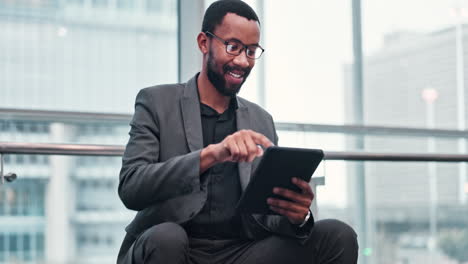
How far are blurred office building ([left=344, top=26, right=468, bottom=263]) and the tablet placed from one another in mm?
1890

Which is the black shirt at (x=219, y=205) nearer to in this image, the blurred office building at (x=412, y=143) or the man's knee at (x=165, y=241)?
the man's knee at (x=165, y=241)

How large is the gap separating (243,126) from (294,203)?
322 mm

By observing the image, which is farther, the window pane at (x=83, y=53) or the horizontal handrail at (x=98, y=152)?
the window pane at (x=83, y=53)

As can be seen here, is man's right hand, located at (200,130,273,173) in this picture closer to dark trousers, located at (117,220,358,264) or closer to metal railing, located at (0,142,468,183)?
dark trousers, located at (117,220,358,264)

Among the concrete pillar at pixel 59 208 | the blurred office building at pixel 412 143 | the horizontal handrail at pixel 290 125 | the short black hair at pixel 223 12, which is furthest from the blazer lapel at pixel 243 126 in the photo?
the blurred office building at pixel 412 143

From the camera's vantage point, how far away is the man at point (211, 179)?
1529mm

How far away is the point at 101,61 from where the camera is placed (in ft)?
9.51

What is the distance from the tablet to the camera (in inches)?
57.8

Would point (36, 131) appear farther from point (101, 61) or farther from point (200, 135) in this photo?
point (200, 135)

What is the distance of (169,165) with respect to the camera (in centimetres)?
156

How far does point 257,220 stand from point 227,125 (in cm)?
29

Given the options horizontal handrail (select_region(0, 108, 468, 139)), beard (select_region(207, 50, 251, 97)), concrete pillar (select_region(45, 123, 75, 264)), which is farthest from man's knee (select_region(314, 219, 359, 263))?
concrete pillar (select_region(45, 123, 75, 264))

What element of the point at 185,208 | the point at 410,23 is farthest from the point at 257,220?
the point at 410,23

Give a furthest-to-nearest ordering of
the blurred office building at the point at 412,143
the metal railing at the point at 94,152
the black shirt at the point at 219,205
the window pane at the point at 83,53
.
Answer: the blurred office building at the point at 412,143 → the window pane at the point at 83,53 → the metal railing at the point at 94,152 → the black shirt at the point at 219,205
